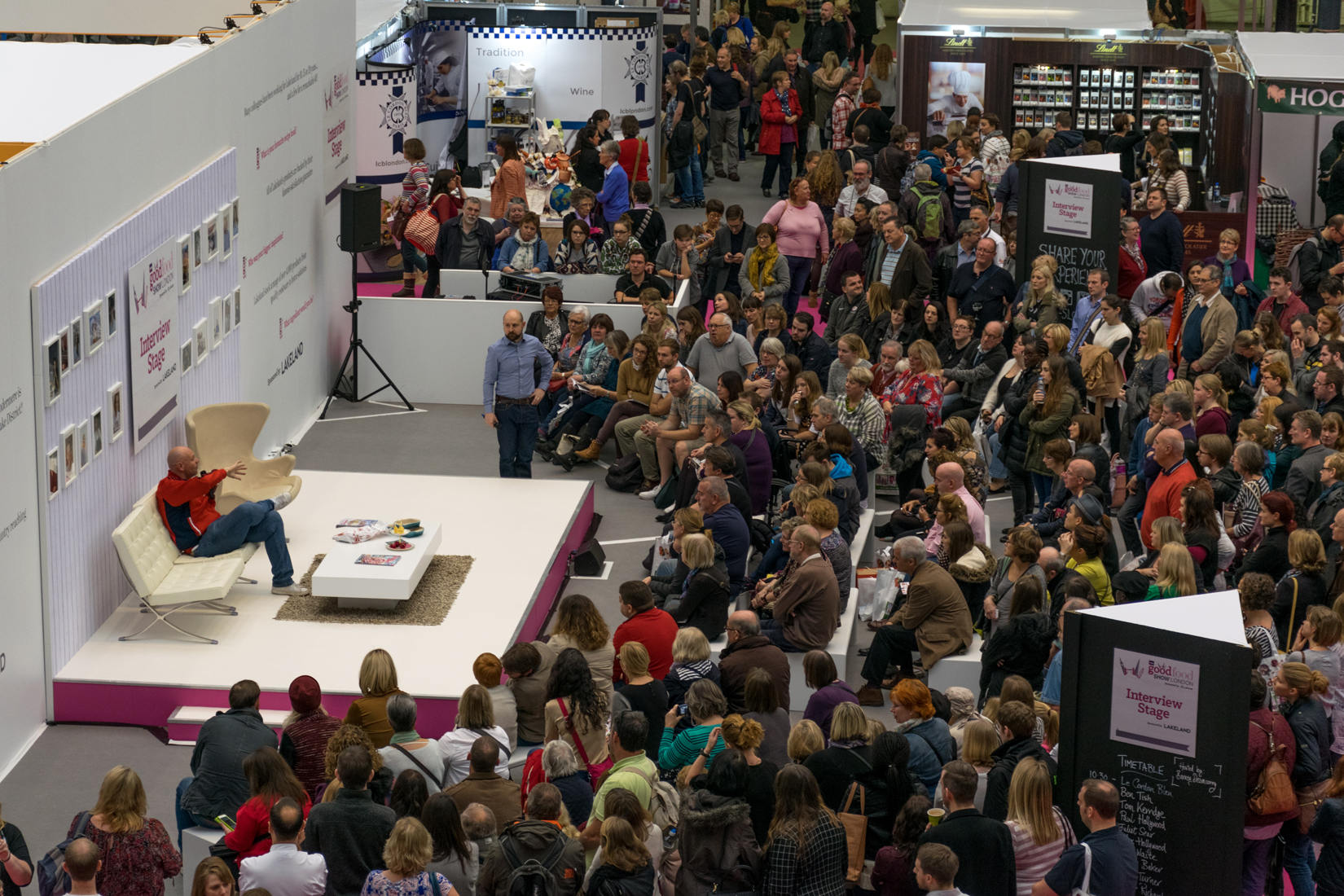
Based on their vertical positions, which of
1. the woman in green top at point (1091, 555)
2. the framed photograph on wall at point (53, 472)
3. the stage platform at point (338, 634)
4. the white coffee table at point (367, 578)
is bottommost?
the stage platform at point (338, 634)

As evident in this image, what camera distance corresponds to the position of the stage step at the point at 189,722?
28.3ft

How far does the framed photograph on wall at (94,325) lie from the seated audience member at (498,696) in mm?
3264

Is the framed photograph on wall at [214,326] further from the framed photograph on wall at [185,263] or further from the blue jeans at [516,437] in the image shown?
the blue jeans at [516,437]

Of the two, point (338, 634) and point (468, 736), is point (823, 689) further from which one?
point (338, 634)

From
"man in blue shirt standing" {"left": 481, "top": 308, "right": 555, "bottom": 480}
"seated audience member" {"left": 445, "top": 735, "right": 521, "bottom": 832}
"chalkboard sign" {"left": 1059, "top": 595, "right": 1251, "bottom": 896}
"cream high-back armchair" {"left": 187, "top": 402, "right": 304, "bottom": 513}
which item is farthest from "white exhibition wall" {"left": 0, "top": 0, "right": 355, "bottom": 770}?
"chalkboard sign" {"left": 1059, "top": 595, "right": 1251, "bottom": 896}

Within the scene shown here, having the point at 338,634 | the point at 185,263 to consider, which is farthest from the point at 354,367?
the point at 338,634

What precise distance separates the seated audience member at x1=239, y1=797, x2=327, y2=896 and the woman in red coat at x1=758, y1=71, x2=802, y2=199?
1461 cm

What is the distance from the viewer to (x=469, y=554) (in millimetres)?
10633

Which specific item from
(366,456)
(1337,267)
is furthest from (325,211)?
(1337,267)

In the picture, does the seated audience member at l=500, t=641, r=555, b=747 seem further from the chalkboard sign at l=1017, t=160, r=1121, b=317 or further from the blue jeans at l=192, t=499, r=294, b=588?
the chalkboard sign at l=1017, t=160, r=1121, b=317

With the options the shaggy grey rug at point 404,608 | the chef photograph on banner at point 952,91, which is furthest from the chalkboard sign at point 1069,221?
the chef photograph on banner at point 952,91

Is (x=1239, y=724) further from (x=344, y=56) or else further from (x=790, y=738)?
(x=344, y=56)

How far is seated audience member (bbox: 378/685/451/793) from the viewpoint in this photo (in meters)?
6.72

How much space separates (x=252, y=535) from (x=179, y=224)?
6.84 ft
